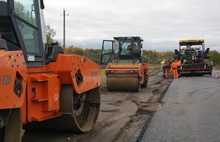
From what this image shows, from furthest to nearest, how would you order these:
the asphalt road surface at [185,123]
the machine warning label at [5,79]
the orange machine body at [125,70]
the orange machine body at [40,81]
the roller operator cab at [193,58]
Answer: the roller operator cab at [193,58], the orange machine body at [125,70], the asphalt road surface at [185,123], the orange machine body at [40,81], the machine warning label at [5,79]

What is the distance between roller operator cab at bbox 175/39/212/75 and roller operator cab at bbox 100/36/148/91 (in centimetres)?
774

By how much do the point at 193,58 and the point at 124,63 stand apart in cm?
1087

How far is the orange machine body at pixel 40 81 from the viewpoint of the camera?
7.51ft

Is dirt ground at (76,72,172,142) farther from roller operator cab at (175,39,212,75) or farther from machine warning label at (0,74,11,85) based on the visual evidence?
roller operator cab at (175,39,212,75)

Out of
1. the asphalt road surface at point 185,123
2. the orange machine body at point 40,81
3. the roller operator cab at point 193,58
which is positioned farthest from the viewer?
the roller operator cab at point 193,58

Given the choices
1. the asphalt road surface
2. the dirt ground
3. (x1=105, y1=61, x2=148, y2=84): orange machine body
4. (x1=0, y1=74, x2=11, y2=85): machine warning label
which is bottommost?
the dirt ground

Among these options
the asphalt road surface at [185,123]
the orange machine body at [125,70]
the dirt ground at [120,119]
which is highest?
the orange machine body at [125,70]

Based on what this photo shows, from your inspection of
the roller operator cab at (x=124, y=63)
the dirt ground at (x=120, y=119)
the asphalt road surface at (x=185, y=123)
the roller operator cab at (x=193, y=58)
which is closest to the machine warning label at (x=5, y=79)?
the dirt ground at (x=120, y=119)

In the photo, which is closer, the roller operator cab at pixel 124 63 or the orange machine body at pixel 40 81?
the orange machine body at pixel 40 81

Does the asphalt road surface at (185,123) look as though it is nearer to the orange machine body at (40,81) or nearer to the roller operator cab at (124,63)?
the orange machine body at (40,81)

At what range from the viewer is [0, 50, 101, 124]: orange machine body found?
2.29 m

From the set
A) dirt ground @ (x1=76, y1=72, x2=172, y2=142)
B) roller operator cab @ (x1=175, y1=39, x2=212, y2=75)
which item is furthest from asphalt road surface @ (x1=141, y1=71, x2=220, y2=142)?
roller operator cab @ (x1=175, y1=39, x2=212, y2=75)

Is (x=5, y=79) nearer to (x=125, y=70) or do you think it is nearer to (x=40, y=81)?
(x=40, y=81)

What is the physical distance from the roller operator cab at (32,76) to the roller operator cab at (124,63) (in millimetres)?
5688
